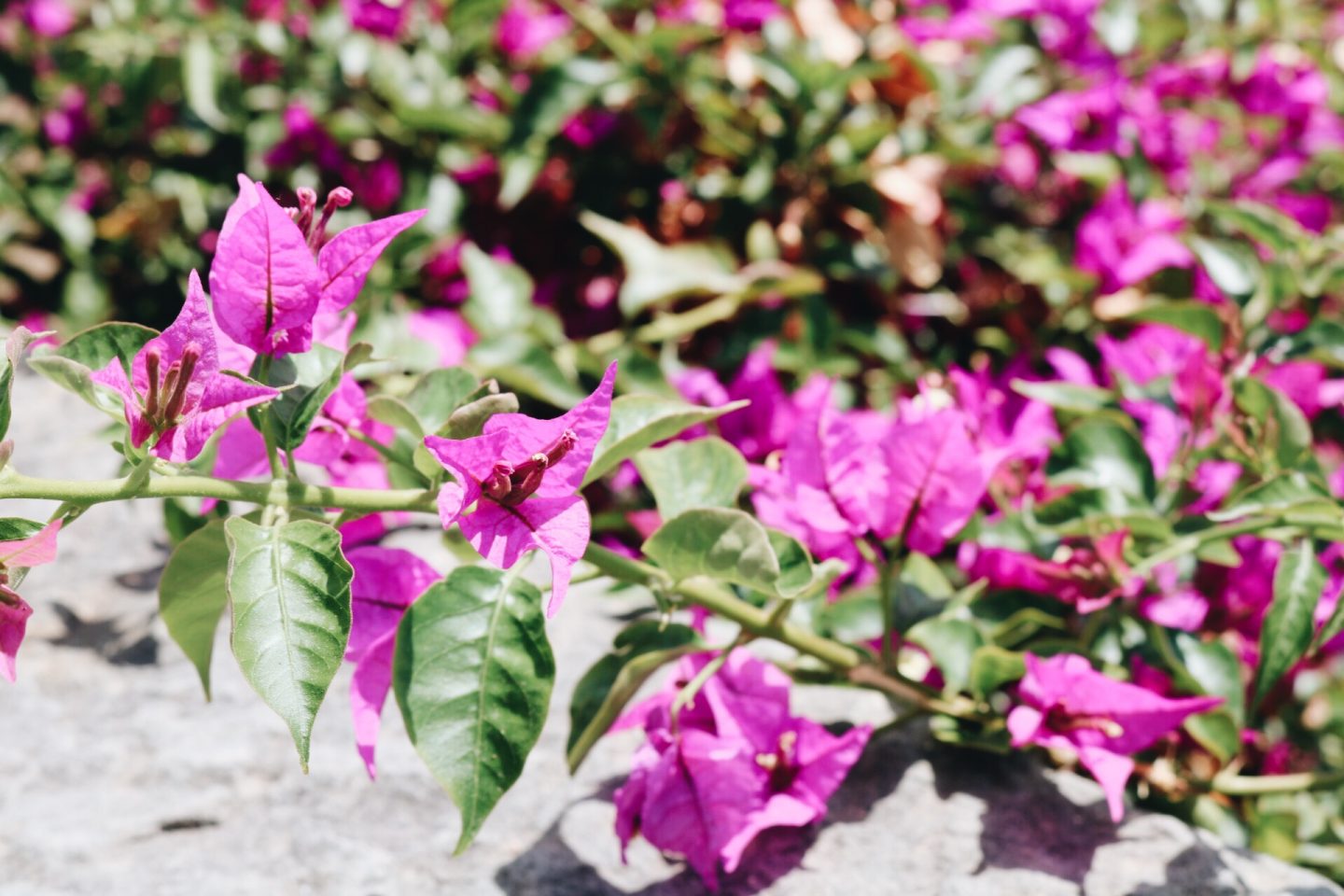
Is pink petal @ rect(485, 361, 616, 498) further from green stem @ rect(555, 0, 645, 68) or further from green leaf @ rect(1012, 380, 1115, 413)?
green stem @ rect(555, 0, 645, 68)

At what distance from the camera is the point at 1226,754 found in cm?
88

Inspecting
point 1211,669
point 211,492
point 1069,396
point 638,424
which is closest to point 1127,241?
point 1069,396

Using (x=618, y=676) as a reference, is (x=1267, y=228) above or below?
above

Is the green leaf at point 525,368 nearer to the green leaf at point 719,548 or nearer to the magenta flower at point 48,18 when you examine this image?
the green leaf at point 719,548

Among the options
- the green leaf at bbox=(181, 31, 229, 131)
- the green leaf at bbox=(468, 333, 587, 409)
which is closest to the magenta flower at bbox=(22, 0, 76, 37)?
the green leaf at bbox=(181, 31, 229, 131)

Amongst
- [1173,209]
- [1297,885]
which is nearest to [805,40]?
[1173,209]

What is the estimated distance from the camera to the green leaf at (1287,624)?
0.79 meters

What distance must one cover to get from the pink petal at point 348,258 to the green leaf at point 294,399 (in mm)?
35

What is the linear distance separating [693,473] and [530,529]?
0.80 feet

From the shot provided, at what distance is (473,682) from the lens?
0.62 meters

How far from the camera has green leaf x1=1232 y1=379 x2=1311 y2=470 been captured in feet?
2.75

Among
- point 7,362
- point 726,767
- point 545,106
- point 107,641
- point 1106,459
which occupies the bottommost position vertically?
point 107,641

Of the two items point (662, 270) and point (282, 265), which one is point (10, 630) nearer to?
point (282, 265)

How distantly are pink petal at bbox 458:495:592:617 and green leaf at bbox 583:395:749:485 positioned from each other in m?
0.07
